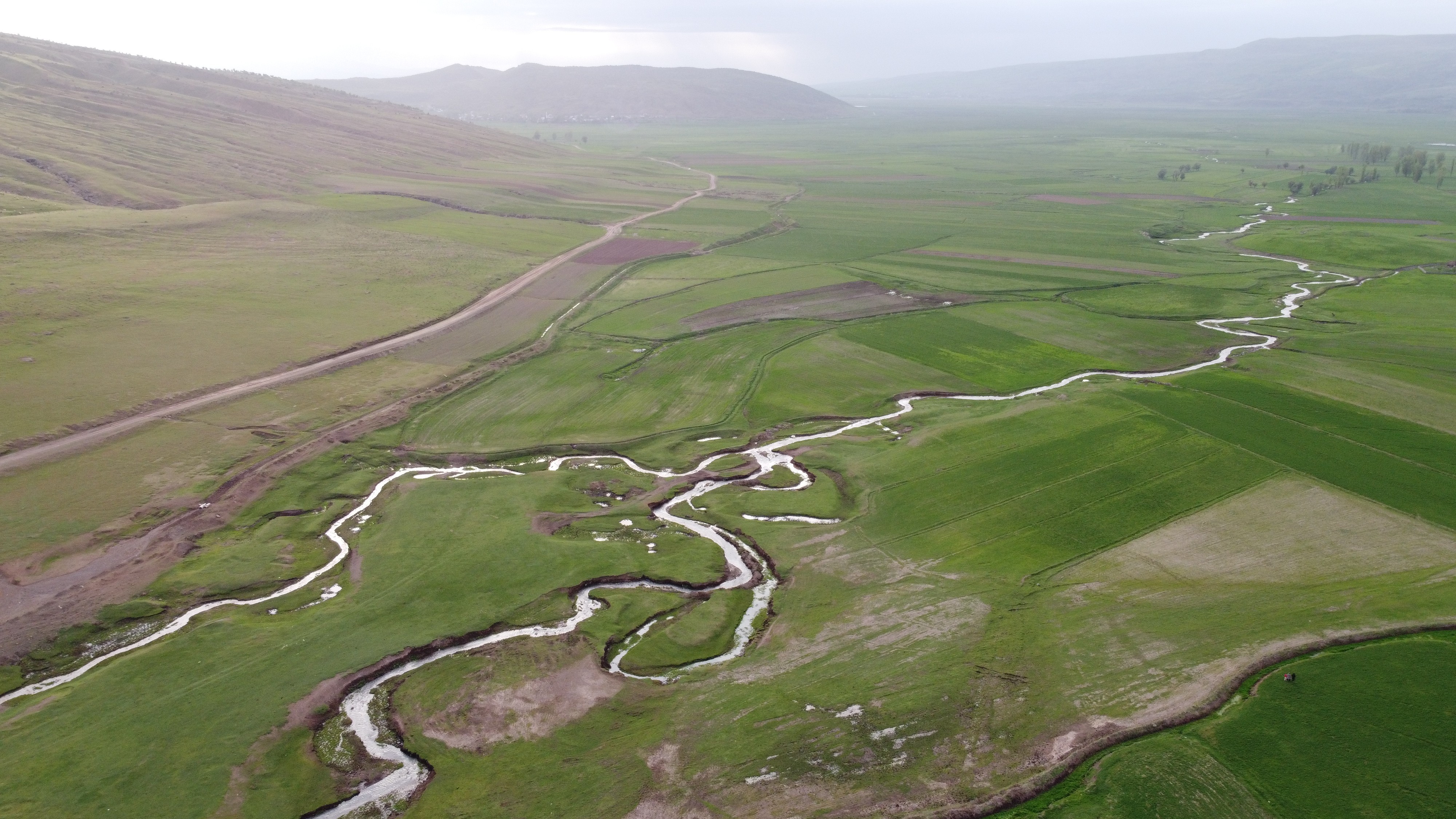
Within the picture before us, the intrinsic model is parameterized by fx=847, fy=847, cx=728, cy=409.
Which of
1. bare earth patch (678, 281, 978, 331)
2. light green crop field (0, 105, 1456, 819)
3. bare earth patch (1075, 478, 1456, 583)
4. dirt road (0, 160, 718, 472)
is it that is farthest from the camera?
bare earth patch (678, 281, 978, 331)

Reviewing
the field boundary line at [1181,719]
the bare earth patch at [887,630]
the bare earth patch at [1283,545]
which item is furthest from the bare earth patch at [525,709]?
the bare earth patch at [1283,545]

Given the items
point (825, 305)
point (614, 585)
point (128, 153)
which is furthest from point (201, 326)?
point (128, 153)

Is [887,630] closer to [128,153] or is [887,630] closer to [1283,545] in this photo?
[1283,545]

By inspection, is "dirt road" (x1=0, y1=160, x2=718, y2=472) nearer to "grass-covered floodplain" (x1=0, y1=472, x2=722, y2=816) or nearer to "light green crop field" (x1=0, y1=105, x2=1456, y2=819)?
"light green crop field" (x1=0, y1=105, x2=1456, y2=819)

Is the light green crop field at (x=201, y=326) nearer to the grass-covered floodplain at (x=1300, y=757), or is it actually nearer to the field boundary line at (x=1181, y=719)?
the field boundary line at (x=1181, y=719)

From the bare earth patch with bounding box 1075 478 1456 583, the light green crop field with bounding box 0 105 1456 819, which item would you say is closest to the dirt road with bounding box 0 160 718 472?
the light green crop field with bounding box 0 105 1456 819

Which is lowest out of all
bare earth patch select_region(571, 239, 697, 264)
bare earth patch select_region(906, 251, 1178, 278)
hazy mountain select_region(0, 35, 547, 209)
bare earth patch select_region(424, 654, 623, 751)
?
bare earth patch select_region(424, 654, 623, 751)

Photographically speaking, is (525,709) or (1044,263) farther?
(1044,263)

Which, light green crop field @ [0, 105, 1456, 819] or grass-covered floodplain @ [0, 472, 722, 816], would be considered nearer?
grass-covered floodplain @ [0, 472, 722, 816]
